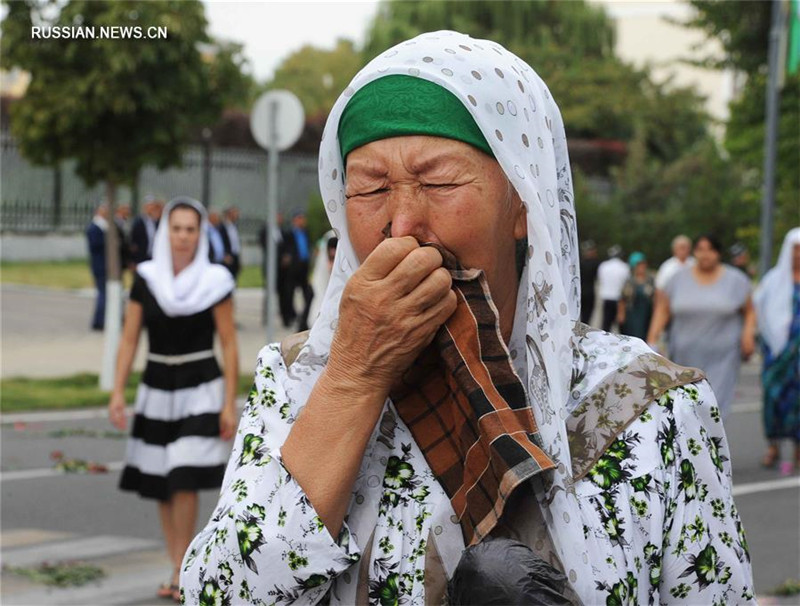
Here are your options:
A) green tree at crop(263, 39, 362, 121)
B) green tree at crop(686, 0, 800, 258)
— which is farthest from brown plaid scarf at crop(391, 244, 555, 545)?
green tree at crop(263, 39, 362, 121)

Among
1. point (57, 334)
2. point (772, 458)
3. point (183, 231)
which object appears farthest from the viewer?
point (57, 334)

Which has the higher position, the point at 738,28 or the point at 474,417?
the point at 738,28

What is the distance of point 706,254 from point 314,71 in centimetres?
5466

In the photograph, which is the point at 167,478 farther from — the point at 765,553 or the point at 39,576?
the point at 765,553

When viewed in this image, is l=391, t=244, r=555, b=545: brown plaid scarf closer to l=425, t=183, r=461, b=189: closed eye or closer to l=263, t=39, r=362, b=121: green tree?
l=425, t=183, r=461, b=189: closed eye

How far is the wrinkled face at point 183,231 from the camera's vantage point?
7.48 meters

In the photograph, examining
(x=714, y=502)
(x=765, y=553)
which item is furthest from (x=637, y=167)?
(x=714, y=502)

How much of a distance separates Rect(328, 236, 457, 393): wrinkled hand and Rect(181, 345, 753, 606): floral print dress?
0.15 metres

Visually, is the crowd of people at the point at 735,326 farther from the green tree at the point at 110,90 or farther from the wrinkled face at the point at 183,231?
the green tree at the point at 110,90

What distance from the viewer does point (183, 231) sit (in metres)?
7.50

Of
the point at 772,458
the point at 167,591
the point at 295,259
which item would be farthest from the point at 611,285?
the point at 167,591

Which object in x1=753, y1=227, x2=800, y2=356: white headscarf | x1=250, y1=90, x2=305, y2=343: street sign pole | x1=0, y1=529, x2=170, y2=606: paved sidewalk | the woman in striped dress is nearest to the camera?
x1=0, y1=529, x2=170, y2=606: paved sidewalk

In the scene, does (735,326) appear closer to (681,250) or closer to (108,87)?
(108,87)

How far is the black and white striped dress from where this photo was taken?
706cm
